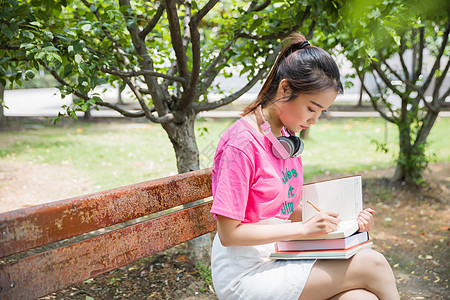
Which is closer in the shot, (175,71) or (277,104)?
(277,104)

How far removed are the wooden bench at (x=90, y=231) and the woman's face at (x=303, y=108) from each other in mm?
711

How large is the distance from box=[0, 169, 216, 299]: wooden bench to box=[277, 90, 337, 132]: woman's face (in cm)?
71

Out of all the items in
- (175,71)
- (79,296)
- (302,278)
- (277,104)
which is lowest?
(79,296)

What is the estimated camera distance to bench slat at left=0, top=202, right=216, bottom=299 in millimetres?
1721

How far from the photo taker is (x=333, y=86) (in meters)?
1.97

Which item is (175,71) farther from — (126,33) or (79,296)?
(79,296)

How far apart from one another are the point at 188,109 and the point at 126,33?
2.64ft

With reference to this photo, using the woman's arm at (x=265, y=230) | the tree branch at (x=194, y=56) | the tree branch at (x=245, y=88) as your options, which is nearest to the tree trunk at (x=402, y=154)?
the tree branch at (x=245, y=88)

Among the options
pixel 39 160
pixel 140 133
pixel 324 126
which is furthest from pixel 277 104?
pixel 324 126

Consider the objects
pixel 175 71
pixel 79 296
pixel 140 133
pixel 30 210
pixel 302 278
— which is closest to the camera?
pixel 30 210

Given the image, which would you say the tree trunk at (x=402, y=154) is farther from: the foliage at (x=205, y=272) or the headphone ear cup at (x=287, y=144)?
the headphone ear cup at (x=287, y=144)

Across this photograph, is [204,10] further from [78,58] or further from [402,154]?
[402,154]

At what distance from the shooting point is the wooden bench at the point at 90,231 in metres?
1.71

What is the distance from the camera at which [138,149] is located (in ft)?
28.6
